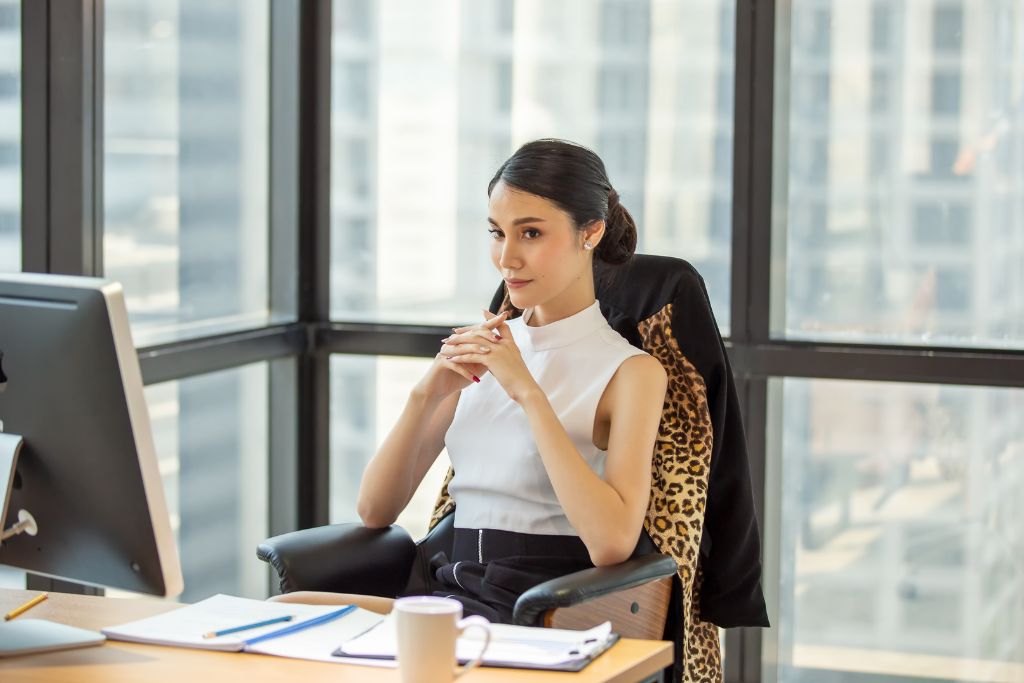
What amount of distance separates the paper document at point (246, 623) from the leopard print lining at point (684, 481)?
30.6 inches

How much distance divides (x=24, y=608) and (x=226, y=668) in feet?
1.22

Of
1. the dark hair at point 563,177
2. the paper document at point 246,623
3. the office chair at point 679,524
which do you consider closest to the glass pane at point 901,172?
the office chair at point 679,524

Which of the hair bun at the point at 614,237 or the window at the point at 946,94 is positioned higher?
the window at the point at 946,94

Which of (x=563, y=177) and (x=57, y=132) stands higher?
(x=57, y=132)

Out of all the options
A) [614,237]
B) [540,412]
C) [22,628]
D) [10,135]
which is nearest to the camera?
[22,628]

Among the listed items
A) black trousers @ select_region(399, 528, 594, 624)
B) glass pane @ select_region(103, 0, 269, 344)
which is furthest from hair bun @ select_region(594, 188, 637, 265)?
glass pane @ select_region(103, 0, 269, 344)

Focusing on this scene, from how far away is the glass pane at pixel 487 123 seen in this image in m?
3.48

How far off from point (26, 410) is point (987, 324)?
2445 mm

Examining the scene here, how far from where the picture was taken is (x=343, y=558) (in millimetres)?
2432

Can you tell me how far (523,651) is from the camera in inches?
64.1

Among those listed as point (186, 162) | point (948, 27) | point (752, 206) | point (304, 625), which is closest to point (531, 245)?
point (304, 625)

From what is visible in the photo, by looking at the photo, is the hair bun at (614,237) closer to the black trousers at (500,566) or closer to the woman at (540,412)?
the woman at (540,412)

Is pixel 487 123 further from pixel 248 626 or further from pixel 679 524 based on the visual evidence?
pixel 248 626

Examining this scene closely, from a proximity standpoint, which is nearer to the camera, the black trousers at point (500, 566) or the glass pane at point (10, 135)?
the black trousers at point (500, 566)
